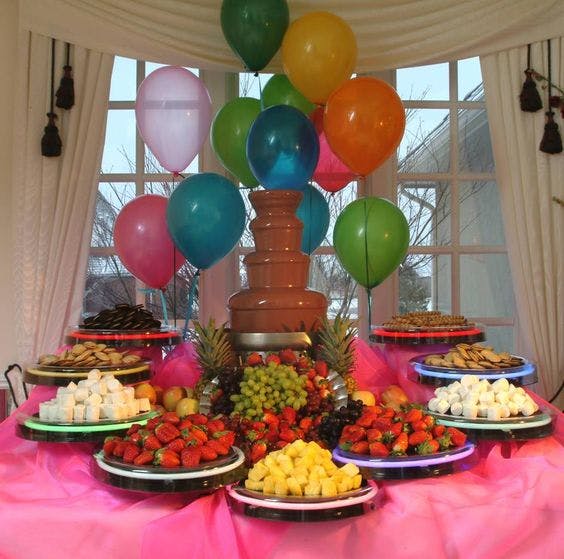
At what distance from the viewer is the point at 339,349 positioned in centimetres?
214

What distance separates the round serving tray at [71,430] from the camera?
175 centimetres

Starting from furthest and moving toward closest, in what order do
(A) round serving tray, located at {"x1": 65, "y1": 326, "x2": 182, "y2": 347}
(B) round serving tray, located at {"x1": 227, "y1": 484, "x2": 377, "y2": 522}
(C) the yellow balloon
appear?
(C) the yellow balloon < (A) round serving tray, located at {"x1": 65, "y1": 326, "x2": 182, "y2": 347} < (B) round serving tray, located at {"x1": 227, "y1": 484, "x2": 377, "y2": 522}

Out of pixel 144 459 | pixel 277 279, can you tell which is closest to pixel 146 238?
pixel 277 279

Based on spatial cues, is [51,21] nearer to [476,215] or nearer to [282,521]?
[476,215]

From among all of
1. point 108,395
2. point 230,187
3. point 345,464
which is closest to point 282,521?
point 345,464

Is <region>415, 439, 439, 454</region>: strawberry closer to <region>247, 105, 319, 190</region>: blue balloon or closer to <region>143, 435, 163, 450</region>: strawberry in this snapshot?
<region>143, 435, 163, 450</region>: strawberry

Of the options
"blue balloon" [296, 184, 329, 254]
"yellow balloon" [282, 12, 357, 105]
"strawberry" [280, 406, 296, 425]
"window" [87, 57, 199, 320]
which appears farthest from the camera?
"window" [87, 57, 199, 320]

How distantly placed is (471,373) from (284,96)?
56.1 inches

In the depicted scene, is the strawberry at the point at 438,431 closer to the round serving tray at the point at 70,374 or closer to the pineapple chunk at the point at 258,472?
the pineapple chunk at the point at 258,472

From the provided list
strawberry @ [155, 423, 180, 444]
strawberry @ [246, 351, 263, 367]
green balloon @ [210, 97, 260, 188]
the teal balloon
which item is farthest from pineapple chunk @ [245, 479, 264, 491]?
green balloon @ [210, 97, 260, 188]

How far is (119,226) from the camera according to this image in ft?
9.03

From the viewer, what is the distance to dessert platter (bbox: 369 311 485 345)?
2.37 m

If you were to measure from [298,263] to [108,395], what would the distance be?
2.63 ft

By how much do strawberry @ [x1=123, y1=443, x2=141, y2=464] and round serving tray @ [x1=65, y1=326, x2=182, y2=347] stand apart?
791 millimetres
